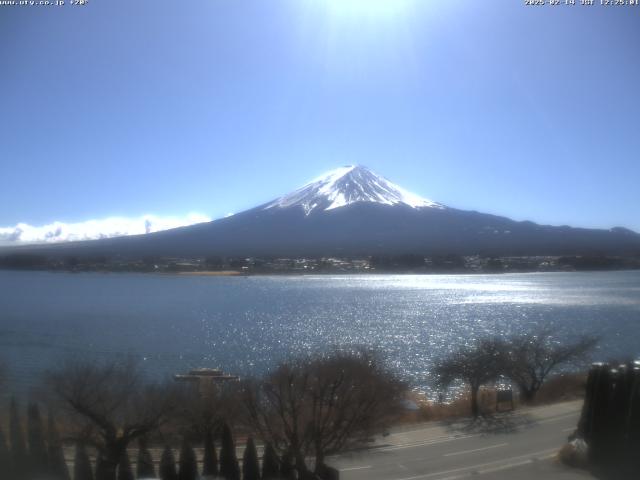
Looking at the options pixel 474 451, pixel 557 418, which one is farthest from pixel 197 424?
pixel 557 418

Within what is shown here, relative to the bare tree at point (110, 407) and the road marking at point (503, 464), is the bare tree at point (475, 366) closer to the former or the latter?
the road marking at point (503, 464)

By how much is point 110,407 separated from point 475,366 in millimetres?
7476

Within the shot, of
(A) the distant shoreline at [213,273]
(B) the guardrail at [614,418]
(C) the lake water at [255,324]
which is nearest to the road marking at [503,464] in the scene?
(B) the guardrail at [614,418]

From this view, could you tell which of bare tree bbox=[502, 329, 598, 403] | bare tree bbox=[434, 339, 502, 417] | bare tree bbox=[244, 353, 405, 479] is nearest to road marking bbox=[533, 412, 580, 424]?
bare tree bbox=[244, 353, 405, 479]

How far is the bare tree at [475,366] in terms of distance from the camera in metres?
12.2

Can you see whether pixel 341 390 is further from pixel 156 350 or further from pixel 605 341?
pixel 605 341

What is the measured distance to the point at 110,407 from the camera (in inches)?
275

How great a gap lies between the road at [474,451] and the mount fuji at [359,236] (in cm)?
5950

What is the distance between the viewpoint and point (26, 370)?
1328 cm

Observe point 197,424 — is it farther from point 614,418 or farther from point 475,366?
point 475,366

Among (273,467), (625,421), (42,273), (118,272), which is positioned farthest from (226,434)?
(42,273)

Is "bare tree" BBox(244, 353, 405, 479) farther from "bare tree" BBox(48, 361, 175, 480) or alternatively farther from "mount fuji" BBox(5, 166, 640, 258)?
"mount fuji" BBox(5, 166, 640, 258)

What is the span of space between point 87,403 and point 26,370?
737cm

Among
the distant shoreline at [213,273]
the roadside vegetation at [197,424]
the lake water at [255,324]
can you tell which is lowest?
the lake water at [255,324]
